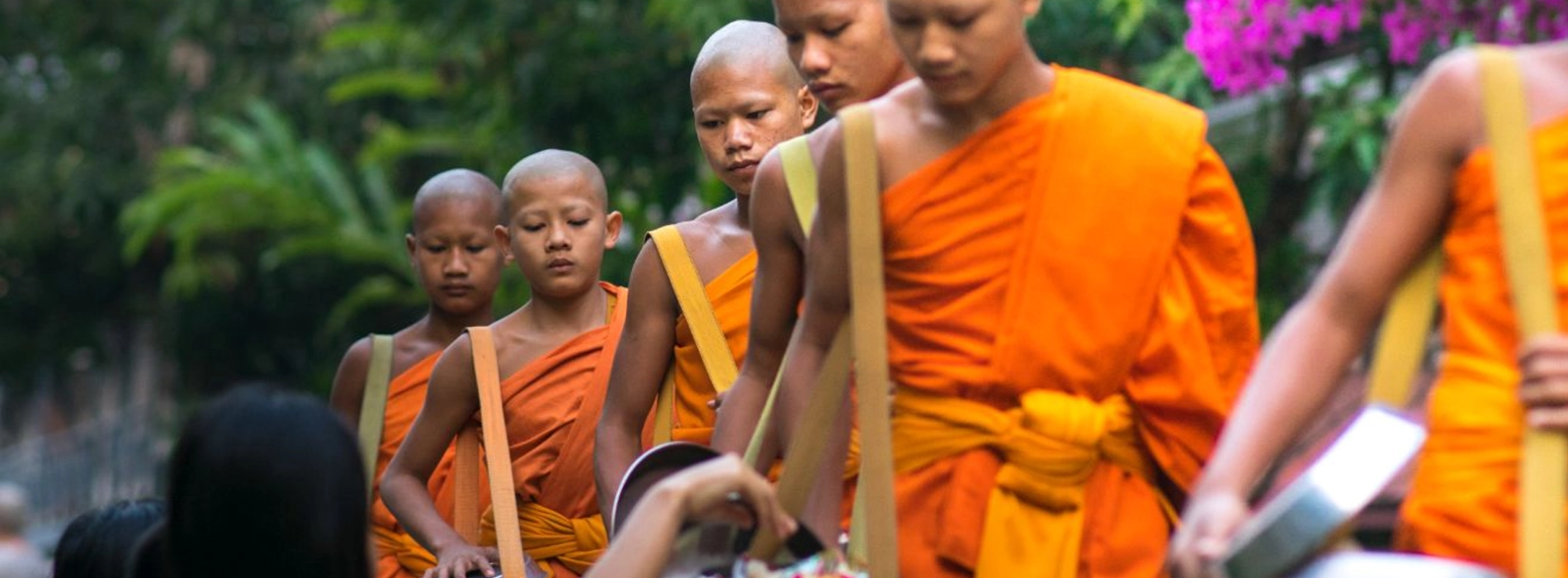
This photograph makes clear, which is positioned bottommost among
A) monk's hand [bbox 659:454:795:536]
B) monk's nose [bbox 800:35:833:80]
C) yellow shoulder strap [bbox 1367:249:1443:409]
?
monk's hand [bbox 659:454:795:536]

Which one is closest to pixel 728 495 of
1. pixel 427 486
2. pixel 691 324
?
pixel 691 324

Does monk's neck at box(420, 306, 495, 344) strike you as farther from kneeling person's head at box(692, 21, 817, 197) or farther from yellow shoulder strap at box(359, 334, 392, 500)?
kneeling person's head at box(692, 21, 817, 197)

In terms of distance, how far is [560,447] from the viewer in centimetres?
622

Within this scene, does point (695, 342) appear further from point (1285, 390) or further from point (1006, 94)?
point (1285, 390)

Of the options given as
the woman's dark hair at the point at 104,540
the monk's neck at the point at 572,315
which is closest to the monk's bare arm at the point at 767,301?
the woman's dark hair at the point at 104,540

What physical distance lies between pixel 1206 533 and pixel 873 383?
30.6 inches

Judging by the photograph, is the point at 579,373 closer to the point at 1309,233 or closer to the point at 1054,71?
the point at 1054,71

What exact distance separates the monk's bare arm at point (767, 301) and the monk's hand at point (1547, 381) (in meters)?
1.47

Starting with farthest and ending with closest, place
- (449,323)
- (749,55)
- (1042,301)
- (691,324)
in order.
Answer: (449,323)
(749,55)
(691,324)
(1042,301)

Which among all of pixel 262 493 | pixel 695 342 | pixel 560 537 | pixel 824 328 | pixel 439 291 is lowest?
pixel 262 493

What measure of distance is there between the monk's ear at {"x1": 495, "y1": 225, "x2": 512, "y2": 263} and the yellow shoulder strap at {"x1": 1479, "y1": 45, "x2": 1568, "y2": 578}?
393 centimetres

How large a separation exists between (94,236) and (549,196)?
60.3 ft

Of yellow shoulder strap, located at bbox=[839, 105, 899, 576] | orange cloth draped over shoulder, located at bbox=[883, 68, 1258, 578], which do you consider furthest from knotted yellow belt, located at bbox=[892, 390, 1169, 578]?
yellow shoulder strap, located at bbox=[839, 105, 899, 576]

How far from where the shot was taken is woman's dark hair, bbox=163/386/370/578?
3.06 meters
